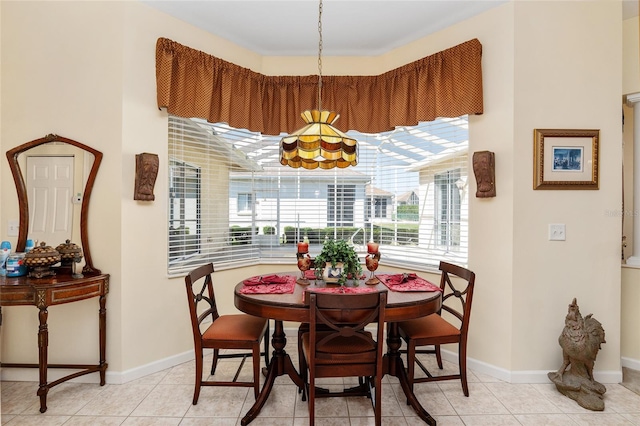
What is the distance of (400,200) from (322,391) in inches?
76.3

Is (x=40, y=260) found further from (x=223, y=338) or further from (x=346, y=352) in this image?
(x=346, y=352)

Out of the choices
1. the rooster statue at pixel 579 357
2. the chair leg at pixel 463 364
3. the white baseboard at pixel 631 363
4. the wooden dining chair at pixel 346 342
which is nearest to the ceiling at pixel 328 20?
the wooden dining chair at pixel 346 342

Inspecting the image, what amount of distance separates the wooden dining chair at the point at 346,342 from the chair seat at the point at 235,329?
520 millimetres

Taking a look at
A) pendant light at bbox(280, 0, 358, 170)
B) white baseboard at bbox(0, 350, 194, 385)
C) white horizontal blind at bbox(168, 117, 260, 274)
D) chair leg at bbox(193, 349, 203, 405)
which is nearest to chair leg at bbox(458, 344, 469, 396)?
pendant light at bbox(280, 0, 358, 170)

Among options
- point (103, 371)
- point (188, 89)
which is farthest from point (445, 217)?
point (103, 371)

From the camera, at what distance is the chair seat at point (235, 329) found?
2198 mm

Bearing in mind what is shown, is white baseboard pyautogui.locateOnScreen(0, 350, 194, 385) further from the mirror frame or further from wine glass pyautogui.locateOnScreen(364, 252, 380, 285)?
wine glass pyautogui.locateOnScreen(364, 252, 380, 285)

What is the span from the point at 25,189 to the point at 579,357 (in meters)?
4.13

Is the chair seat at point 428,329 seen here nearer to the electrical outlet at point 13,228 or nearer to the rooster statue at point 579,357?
the rooster statue at point 579,357

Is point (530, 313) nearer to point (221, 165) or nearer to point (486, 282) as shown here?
point (486, 282)

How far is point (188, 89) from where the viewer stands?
2793 mm

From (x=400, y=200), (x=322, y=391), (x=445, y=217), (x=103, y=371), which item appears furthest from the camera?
(x=400, y=200)

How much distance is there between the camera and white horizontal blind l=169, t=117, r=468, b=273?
2.95m

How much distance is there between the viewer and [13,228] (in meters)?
2.49
